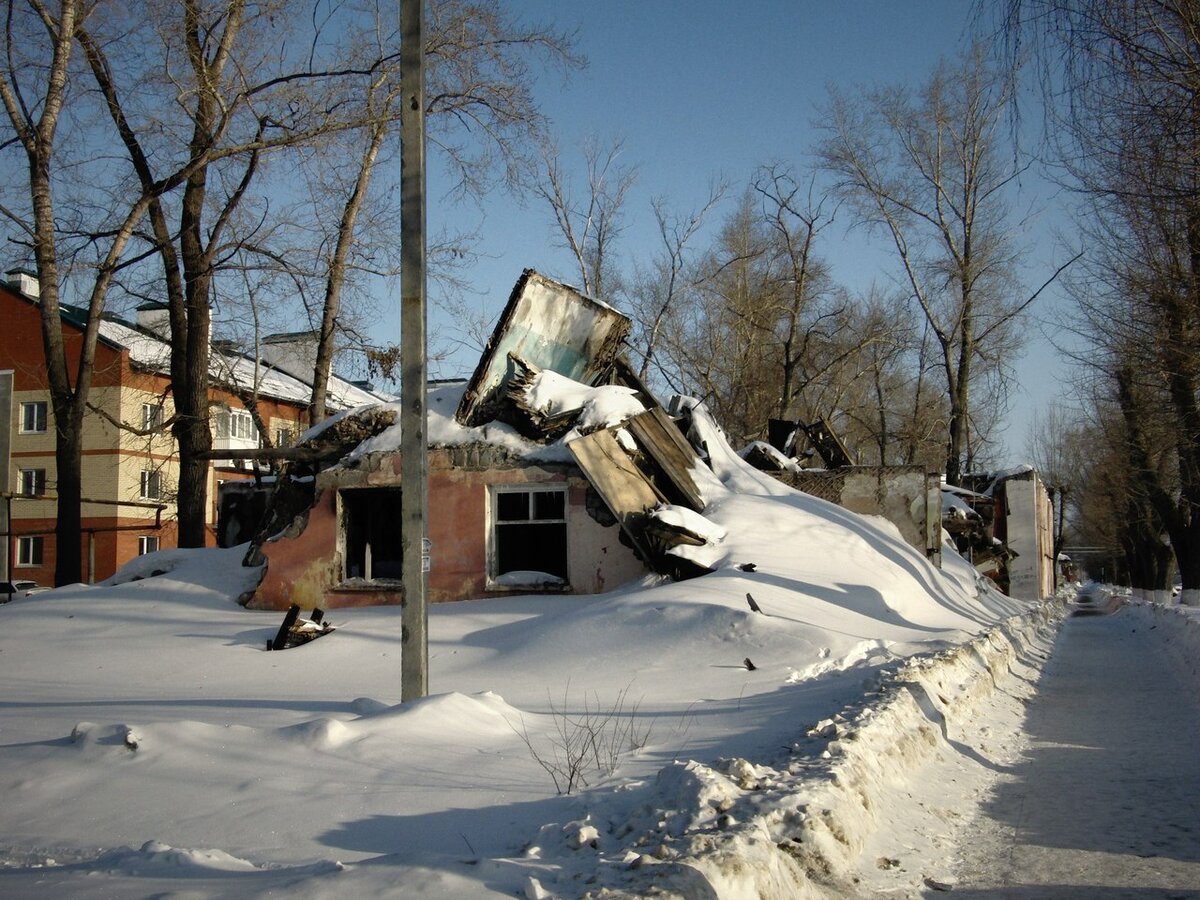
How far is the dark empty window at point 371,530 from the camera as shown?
15.9 metres

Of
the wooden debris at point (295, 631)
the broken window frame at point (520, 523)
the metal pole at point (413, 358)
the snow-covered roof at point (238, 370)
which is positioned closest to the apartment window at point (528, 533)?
the broken window frame at point (520, 523)

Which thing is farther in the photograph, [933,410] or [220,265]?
[933,410]

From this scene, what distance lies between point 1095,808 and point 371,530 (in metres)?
13.3

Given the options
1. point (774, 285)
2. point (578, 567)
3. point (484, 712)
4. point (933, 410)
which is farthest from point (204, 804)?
point (933, 410)

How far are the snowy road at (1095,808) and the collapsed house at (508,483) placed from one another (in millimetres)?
5743

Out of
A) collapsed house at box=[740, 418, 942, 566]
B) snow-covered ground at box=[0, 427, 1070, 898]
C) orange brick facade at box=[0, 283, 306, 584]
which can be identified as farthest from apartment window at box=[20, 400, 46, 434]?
collapsed house at box=[740, 418, 942, 566]

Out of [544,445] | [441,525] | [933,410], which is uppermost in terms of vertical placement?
[933,410]

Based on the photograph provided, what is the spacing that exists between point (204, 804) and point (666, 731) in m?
3.40

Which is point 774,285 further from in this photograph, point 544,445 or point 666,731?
point 666,731

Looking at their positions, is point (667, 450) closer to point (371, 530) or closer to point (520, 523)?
point (520, 523)

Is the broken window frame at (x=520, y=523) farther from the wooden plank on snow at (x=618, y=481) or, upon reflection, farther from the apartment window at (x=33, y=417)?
the apartment window at (x=33, y=417)

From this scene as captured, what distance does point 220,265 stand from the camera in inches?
822

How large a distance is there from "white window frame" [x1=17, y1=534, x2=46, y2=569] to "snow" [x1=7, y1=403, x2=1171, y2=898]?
28857 mm

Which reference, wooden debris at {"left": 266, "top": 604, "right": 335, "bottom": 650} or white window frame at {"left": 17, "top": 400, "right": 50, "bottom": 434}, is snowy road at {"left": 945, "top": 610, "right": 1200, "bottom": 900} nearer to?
wooden debris at {"left": 266, "top": 604, "right": 335, "bottom": 650}
